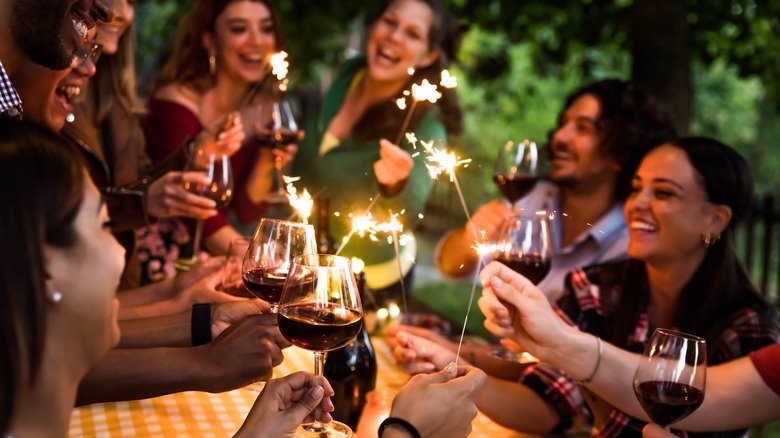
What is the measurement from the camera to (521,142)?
9.71 ft

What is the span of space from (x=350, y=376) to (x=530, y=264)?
66 cm

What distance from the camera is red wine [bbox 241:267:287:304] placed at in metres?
1.65

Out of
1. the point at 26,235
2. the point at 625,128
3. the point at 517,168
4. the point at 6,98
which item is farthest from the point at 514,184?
the point at 26,235

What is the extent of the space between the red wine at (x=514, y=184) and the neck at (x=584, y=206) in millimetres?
362

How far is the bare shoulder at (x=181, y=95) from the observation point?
3476 millimetres

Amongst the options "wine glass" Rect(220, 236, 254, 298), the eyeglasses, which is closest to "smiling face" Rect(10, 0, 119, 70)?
the eyeglasses

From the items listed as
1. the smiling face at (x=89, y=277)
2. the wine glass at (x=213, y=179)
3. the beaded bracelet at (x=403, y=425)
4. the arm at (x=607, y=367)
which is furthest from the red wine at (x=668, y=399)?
the wine glass at (x=213, y=179)

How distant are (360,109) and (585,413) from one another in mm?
1983

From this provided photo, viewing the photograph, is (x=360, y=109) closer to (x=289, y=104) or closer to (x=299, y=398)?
(x=289, y=104)

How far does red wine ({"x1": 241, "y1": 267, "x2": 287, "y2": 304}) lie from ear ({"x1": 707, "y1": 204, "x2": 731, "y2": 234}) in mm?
1408

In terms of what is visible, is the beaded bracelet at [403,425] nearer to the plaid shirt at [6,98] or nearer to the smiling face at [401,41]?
the plaid shirt at [6,98]

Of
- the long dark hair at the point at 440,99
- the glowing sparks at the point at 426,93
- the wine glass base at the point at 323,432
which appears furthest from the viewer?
the long dark hair at the point at 440,99

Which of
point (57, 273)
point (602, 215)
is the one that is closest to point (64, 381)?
point (57, 273)

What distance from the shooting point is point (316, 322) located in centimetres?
141
